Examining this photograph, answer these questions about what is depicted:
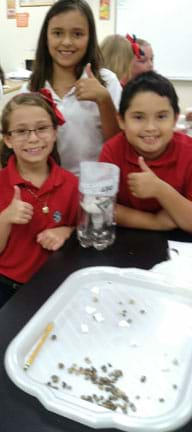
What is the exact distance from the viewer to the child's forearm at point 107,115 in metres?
1.42

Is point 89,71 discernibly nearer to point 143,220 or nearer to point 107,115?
point 107,115

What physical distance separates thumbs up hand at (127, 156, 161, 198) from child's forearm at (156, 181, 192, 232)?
0.01 m

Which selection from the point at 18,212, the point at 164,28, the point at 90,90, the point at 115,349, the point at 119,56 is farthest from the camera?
the point at 164,28

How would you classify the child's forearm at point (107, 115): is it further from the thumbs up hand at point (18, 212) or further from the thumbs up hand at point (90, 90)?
the thumbs up hand at point (18, 212)

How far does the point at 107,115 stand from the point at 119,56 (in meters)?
1.19

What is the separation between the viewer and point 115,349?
0.74m

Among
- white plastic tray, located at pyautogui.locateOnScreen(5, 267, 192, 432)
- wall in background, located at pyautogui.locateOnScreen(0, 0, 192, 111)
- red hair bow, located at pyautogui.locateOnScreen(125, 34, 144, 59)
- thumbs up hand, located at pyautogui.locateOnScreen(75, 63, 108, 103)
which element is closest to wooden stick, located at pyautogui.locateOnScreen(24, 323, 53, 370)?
white plastic tray, located at pyautogui.locateOnScreen(5, 267, 192, 432)

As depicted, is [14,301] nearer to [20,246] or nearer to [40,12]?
[20,246]

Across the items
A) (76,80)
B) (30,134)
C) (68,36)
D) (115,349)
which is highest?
(68,36)

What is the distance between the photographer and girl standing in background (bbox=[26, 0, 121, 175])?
1.41 meters

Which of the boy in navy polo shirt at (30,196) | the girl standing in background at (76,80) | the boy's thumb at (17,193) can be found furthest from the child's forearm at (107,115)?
the boy's thumb at (17,193)

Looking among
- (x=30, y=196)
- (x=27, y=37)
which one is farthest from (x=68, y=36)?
(x=27, y=37)

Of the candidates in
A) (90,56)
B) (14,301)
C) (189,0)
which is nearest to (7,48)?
(189,0)

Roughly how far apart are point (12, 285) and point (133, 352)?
562 mm
